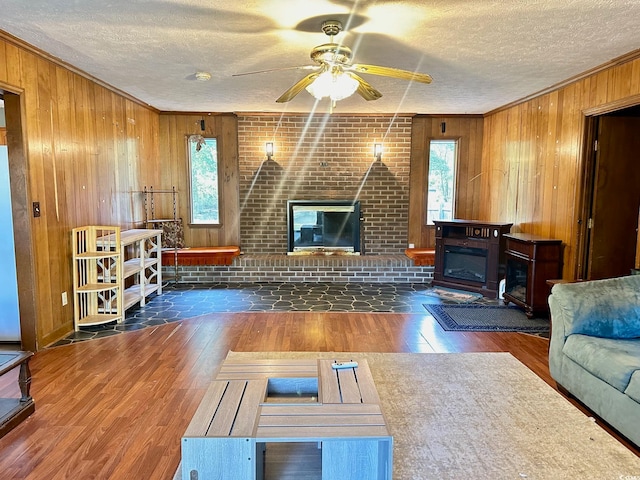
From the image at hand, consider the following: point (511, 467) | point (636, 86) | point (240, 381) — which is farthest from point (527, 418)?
point (636, 86)

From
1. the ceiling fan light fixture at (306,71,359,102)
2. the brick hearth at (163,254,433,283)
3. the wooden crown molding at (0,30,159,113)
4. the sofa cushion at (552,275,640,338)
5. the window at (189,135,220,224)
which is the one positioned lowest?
the brick hearth at (163,254,433,283)

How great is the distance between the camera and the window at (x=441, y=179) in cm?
654

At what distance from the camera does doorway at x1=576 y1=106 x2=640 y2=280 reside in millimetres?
4062

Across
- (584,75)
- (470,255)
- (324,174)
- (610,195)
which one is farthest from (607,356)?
(324,174)

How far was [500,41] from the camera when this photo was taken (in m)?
3.17

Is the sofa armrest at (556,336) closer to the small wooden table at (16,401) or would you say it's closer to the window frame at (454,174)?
the small wooden table at (16,401)

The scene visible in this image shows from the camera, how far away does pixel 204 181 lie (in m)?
6.45

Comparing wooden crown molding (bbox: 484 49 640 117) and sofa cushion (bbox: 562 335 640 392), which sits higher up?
wooden crown molding (bbox: 484 49 640 117)

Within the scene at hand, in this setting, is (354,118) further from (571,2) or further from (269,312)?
(571,2)

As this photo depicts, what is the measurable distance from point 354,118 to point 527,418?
A: 4.97 m

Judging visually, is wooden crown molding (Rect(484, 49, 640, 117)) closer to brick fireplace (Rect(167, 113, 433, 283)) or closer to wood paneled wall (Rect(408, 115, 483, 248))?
wood paneled wall (Rect(408, 115, 483, 248))

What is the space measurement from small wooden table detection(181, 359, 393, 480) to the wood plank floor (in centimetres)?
49

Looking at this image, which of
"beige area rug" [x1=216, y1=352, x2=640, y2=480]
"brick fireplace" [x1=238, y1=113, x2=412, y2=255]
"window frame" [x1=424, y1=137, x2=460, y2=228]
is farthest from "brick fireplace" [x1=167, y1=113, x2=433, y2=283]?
"beige area rug" [x1=216, y1=352, x2=640, y2=480]

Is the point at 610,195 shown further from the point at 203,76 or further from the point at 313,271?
the point at 203,76
